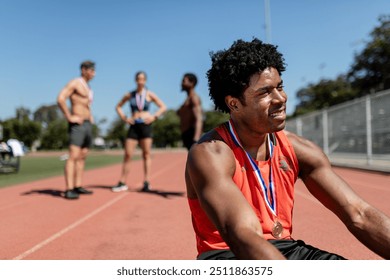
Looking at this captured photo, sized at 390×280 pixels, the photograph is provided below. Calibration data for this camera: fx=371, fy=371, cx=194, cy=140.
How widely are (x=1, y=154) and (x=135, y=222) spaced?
28.2 feet

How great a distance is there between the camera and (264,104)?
5.54ft

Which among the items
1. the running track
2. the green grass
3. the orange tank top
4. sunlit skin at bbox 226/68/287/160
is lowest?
the green grass

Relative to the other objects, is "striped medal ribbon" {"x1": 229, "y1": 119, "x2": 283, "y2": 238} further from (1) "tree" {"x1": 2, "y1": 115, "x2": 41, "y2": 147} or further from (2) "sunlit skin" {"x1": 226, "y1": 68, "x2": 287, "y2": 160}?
(1) "tree" {"x1": 2, "y1": 115, "x2": 41, "y2": 147}

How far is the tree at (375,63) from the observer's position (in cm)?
2914

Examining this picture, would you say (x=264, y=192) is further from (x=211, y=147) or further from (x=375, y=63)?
(x=375, y=63)

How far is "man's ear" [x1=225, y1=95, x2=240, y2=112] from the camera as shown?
1.77m

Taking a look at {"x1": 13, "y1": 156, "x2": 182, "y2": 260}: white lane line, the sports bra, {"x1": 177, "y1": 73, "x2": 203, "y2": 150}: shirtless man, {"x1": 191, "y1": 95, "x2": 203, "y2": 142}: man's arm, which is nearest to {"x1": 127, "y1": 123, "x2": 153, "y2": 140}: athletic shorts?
the sports bra

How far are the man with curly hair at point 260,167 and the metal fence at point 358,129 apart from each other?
876 cm

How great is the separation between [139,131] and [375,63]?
29.6m

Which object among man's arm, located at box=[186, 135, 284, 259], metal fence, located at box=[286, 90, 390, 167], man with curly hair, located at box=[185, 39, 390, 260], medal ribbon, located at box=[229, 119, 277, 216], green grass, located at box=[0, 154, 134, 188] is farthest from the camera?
metal fence, located at box=[286, 90, 390, 167]

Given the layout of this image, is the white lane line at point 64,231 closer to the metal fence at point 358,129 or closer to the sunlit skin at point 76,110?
the sunlit skin at point 76,110

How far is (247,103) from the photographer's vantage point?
5.65ft
